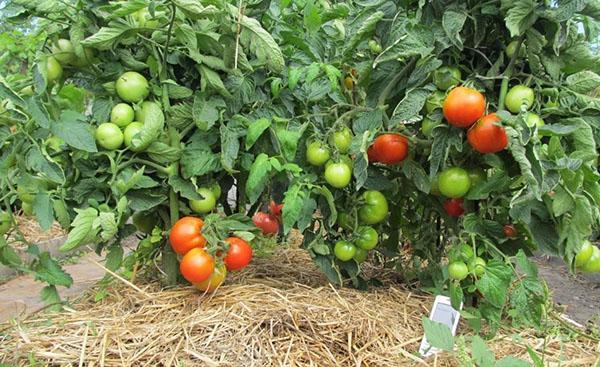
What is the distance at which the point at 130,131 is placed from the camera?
1.62 meters

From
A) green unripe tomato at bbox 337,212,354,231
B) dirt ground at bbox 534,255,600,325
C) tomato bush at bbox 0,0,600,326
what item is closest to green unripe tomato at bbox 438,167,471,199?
tomato bush at bbox 0,0,600,326

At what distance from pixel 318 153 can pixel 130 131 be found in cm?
55

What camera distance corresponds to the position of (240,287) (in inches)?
72.1

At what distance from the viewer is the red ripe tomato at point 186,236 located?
1666 millimetres

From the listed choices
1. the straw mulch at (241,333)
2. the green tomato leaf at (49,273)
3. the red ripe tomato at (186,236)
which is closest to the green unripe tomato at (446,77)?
the straw mulch at (241,333)

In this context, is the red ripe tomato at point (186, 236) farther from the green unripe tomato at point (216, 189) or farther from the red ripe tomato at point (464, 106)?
the red ripe tomato at point (464, 106)

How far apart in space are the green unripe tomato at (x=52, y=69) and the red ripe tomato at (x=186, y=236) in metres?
0.55

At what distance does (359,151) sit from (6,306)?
2.10 metres

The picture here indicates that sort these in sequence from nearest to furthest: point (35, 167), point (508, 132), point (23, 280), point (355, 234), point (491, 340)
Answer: point (508, 132), point (35, 167), point (491, 340), point (355, 234), point (23, 280)

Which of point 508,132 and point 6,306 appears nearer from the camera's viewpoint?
point 508,132

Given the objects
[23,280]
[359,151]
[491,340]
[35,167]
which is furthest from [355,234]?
[23,280]

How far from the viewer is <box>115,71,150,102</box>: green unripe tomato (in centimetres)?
164

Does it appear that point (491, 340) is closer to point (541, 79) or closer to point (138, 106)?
point (541, 79)

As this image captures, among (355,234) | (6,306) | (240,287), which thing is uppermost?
(355,234)
